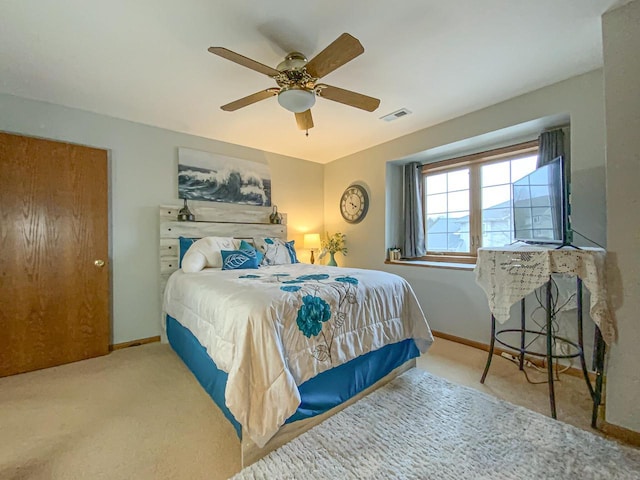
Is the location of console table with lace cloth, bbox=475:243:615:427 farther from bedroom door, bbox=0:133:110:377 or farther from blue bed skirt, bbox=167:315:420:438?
bedroom door, bbox=0:133:110:377

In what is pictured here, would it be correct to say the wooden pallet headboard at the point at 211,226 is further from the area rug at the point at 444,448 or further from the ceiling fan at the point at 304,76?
the area rug at the point at 444,448

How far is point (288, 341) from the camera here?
153 cm

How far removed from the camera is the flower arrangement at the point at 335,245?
4.29 metres

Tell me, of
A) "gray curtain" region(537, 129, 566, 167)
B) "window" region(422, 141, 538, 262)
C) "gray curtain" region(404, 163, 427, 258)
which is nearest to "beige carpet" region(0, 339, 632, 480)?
"window" region(422, 141, 538, 262)

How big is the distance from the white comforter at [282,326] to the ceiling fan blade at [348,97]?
52.0 inches

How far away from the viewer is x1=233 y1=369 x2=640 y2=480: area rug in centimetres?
132

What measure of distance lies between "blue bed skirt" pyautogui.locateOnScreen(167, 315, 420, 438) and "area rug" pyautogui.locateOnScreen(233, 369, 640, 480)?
0.44 ft

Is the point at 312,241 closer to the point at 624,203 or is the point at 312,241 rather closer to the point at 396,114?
the point at 396,114

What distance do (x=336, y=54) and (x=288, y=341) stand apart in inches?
65.4

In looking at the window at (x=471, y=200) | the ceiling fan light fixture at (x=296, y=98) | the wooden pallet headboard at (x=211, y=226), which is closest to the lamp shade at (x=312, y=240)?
the wooden pallet headboard at (x=211, y=226)

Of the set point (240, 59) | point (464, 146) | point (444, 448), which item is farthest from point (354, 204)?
point (444, 448)

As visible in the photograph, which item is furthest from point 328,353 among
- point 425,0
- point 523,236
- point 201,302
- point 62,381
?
point 62,381

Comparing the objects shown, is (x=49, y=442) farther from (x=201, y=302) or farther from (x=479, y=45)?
(x=479, y=45)

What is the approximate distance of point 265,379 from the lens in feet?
4.52
